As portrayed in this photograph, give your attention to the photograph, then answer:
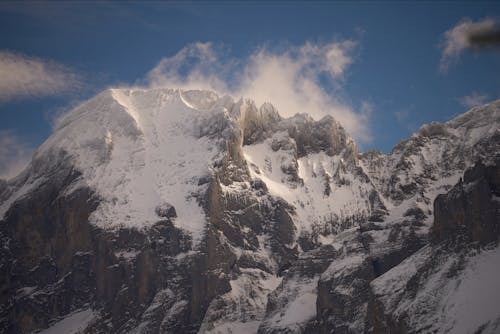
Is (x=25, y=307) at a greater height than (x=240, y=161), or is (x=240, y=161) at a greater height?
(x=240, y=161)

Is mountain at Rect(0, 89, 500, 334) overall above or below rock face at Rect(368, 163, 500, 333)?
above

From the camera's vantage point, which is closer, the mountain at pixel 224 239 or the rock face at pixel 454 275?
the rock face at pixel 454 275

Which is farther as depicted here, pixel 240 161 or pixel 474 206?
pixel 240 161

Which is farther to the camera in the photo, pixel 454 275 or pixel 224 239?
pixel 224 239

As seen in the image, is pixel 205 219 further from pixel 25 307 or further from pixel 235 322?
pixel 25 307

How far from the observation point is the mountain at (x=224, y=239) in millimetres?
132000

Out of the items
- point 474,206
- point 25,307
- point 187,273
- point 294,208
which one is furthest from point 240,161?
point 474,206

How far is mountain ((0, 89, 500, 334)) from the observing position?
433 ft

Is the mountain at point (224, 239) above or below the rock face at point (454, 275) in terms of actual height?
above

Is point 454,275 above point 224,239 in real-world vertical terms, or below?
below

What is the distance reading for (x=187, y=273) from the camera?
546ft

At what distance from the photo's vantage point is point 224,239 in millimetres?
175000

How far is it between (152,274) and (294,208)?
41567mm

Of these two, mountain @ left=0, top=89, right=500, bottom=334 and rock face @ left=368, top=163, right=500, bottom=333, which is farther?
mountain @ left=0, top=89, right=500, bottom=334
